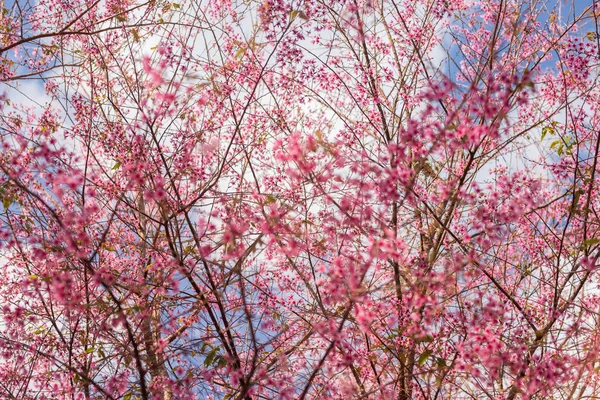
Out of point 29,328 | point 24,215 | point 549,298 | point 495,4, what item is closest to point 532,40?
point 495,4

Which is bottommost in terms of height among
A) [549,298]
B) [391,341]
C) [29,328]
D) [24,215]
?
[391,341]

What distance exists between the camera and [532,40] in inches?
276

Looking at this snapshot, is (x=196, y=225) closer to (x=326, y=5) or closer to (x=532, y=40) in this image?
(x=326, y=5)

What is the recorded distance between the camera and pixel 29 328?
20.6 ft

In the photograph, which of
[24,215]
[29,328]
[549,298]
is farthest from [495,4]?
[29,328]

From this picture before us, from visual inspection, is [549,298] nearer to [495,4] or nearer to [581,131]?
[581,131]

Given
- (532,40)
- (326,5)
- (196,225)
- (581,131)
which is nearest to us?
(196,225)

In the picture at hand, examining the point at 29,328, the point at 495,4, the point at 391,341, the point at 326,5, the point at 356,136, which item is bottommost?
the point at 391,341

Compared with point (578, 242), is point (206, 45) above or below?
above

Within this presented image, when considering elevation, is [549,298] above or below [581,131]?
below

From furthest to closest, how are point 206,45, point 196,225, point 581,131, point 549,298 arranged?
1. point 581,131
2. point 549,298
3. point 206,45
4. point 196,225

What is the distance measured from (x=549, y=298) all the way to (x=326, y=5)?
12.7 feet

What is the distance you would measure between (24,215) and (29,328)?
4.82ft

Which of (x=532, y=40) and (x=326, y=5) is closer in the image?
(x=326, y=5)
